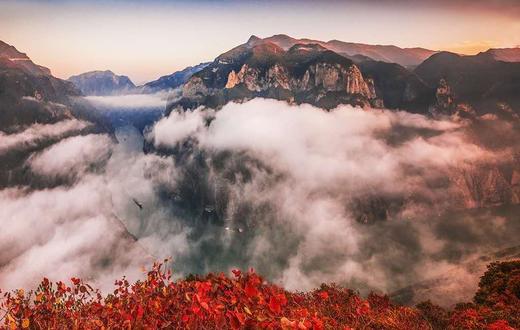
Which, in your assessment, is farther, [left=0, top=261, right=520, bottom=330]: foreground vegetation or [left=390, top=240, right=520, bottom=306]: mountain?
[left=390, top=240, right=520, bottom=306]: mountain

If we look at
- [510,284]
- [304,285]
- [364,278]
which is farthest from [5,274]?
[510,284]

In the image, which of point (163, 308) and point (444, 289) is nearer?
point (163, 308)

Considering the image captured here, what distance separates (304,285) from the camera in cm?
19088

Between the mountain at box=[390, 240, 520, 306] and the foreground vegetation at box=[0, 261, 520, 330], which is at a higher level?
the foreground vegetation at box=[0, 261, 520, 330]

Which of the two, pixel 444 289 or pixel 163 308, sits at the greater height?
pixel 163 308

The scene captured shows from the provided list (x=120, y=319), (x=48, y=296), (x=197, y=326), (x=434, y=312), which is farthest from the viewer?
(x=434, y=312)

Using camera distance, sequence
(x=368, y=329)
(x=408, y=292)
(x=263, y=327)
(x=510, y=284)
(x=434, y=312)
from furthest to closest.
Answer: (x=408, y=292), (x=510, y=284), (x=434, y=312), (x=368, y=329), (x=263, y=327)

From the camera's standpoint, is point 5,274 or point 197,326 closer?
point 197,326

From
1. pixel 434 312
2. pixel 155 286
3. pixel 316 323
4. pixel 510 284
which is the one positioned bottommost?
pixel 510 284

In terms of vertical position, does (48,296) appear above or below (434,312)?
above

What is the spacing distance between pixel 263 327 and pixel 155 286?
5.32m

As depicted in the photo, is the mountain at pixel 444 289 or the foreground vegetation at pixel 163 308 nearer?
the foreground vegetation at pixel 163 308

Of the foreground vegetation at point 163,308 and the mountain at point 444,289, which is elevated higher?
the foreground vegetation at point 163,308

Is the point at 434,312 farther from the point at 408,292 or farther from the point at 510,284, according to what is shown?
the point at 408,292
